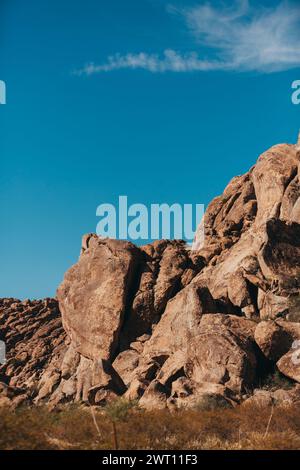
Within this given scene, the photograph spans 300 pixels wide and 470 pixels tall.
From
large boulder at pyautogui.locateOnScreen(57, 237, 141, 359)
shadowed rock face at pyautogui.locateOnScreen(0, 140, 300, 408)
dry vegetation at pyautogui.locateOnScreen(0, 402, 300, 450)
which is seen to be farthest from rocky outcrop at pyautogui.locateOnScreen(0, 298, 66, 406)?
dry vegetation at pyautogui.locateOnScreen(0, 402, 300, 450)

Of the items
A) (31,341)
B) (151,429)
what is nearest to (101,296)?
(31,341)

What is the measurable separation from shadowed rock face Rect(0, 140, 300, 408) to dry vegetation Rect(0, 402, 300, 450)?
379 centimetres

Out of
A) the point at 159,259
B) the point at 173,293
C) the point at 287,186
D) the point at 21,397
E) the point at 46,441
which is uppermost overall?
the point at 287,186

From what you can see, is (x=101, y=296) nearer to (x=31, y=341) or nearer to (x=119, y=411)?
(x=119, y=411)

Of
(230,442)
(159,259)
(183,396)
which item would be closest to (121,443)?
(230,442)

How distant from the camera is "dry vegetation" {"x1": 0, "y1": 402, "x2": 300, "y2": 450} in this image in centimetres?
1667

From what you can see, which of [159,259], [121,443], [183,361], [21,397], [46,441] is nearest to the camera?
[46,441]

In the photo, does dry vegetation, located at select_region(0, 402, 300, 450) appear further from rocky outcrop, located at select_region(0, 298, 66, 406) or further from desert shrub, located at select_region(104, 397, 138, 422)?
rocky outcrop, located at select_region(0, 298, 66, 406)

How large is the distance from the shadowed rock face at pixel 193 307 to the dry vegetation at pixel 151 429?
12.4 feet

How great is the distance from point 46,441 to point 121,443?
2.80m

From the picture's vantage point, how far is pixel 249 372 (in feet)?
109

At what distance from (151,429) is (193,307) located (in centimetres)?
2061

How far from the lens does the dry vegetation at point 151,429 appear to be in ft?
54.7
